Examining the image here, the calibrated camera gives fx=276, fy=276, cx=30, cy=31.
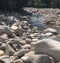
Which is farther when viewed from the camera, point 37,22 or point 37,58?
point 37,22


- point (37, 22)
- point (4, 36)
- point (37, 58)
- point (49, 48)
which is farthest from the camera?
point (37, 22)

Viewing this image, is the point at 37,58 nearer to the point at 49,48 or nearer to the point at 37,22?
the point at 49,48

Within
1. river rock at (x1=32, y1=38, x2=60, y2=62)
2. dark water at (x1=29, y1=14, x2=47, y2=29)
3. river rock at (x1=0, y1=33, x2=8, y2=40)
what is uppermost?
river rock at (x1=32, y1=38, x2=60, y2=62)

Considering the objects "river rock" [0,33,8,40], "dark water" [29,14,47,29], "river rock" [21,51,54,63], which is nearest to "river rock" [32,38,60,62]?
"river rock" [21,51,54,63]

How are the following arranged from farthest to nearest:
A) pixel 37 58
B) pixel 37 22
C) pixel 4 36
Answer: pixel 37 22
pixel 4 36
pixel 37 58

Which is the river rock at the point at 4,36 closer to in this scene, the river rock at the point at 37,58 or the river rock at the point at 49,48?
the river rock at the point at 49,48

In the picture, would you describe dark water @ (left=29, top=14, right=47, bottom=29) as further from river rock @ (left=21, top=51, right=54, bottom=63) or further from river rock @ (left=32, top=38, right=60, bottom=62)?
river rock @ (left=21, top=51, right=54, bottom=63)

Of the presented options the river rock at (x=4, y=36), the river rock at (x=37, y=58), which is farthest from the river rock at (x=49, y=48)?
the river rock at (x=4, y=36)

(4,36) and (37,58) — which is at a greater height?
(37,58)

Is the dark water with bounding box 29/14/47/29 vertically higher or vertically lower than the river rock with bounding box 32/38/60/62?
lower

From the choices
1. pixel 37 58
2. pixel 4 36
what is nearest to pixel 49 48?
pixel 37 58

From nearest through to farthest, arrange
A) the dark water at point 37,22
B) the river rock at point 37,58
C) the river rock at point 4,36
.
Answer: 1. the river rock at point 37,58
2. the river rock at point 4,36
3. the dark water at point 37,22

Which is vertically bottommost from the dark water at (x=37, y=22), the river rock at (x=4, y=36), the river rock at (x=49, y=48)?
the dark water at (x=37, y=22)

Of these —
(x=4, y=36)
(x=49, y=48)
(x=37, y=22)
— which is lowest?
(x=37, y=22)
